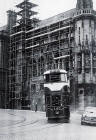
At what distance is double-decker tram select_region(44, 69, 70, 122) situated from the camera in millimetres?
25156

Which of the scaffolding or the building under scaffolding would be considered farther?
the building under scaffolding

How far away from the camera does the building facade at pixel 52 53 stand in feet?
139

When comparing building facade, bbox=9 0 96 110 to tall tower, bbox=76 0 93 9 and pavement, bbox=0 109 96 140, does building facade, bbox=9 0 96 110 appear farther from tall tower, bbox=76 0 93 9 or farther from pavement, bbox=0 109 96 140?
pavement, bbox=0 109 96 140

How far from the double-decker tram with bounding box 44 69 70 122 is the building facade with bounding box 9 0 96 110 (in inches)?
643

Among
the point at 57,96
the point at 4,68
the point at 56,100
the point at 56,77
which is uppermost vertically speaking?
the point at 4,68

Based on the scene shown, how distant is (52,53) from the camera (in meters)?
47.8

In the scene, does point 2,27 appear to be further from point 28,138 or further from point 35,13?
point 28,138

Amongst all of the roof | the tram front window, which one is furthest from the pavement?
the roof

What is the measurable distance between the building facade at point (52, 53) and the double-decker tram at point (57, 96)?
1633 centimetres

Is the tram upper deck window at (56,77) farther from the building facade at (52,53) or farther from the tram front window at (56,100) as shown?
the building facade at (52,53)

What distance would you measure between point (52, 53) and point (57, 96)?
2290 centimetres

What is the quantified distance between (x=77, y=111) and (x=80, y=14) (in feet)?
42.6

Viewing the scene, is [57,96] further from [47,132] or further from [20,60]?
[20,60]

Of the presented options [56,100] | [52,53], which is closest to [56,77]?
[56,100]
